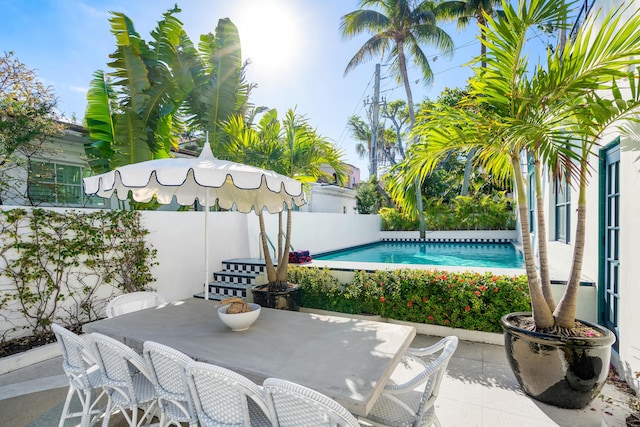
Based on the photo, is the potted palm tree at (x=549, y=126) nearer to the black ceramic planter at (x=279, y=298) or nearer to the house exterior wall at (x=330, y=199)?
the black ceramic planter at (x=279, y=298)

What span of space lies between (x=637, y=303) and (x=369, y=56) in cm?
1900

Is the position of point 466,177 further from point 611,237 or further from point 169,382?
point 169,382

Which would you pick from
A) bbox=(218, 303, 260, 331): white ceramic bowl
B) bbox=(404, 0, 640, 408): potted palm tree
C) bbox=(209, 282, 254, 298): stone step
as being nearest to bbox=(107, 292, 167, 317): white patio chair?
bbox=(218, 303, 260, 331): white ceramic bowl

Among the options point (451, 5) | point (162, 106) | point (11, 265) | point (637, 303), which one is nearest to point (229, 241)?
point (162, 106)

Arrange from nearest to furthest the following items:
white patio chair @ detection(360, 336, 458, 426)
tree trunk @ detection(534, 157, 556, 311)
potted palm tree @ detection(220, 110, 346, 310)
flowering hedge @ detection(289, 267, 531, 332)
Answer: white patio chair @ detection(360, 336, 458, 426) → tree trunk @ detection(534, 157, 556, 311) → flowering hedge @ detection(289, 267, 531, 332) → potted palm tree @ detection(220, 110, 346, 310)

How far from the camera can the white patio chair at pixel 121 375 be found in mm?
2465

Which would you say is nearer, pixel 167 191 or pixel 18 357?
pixel 18 357

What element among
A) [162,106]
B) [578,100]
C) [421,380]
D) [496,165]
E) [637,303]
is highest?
[162,106]

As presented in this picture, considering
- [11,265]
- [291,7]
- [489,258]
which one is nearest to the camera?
[11,265]

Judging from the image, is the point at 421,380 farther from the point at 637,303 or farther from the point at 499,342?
the point at 499,342

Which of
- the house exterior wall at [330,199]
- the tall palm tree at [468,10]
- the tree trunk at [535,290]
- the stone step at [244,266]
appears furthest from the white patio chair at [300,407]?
the tall palm tree at [468,10]

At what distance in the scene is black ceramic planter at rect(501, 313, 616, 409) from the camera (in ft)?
10.5

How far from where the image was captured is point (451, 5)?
711 inches

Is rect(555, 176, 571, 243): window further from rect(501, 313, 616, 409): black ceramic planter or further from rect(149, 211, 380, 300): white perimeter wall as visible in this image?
rect(149, 211, 380, 300): white perimeter wall
